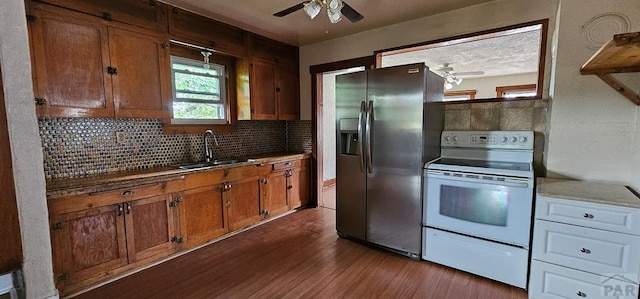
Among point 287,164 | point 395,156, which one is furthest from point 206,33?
point 395,156

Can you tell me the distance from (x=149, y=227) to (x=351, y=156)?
2011mm

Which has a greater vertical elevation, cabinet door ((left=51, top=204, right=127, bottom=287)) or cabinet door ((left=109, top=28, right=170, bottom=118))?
cabinet door ((left=109, top=28, right=170, bottom=118))

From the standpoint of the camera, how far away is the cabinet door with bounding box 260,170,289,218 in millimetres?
3502

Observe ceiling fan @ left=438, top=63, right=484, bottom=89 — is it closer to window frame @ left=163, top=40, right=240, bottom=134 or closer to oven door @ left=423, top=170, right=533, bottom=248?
oven door @ left=423, top=170, right=533, bottom=248

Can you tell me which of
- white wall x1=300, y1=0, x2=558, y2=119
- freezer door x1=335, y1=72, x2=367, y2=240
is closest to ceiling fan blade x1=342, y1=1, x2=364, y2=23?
freezer door x1=335, y1=72, x2=367, y2=240

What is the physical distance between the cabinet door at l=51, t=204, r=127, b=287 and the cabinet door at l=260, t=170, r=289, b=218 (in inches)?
60.2

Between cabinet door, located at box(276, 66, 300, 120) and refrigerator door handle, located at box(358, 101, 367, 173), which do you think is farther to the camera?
cabinet door, located at box(276, 66, 300, 120)

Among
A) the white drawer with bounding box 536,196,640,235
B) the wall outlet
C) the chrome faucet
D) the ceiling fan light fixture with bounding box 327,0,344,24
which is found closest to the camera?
the white drawer with bounding box 536,196,640,235

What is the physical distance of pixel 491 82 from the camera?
268 inches

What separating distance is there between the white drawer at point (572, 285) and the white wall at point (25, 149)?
2.74 m

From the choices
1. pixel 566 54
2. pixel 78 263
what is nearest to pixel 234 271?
pixel 78 263

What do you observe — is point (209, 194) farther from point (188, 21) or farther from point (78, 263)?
point (188, 21)

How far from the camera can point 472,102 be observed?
9.30 feet

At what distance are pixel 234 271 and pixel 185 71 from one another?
2304 mm
